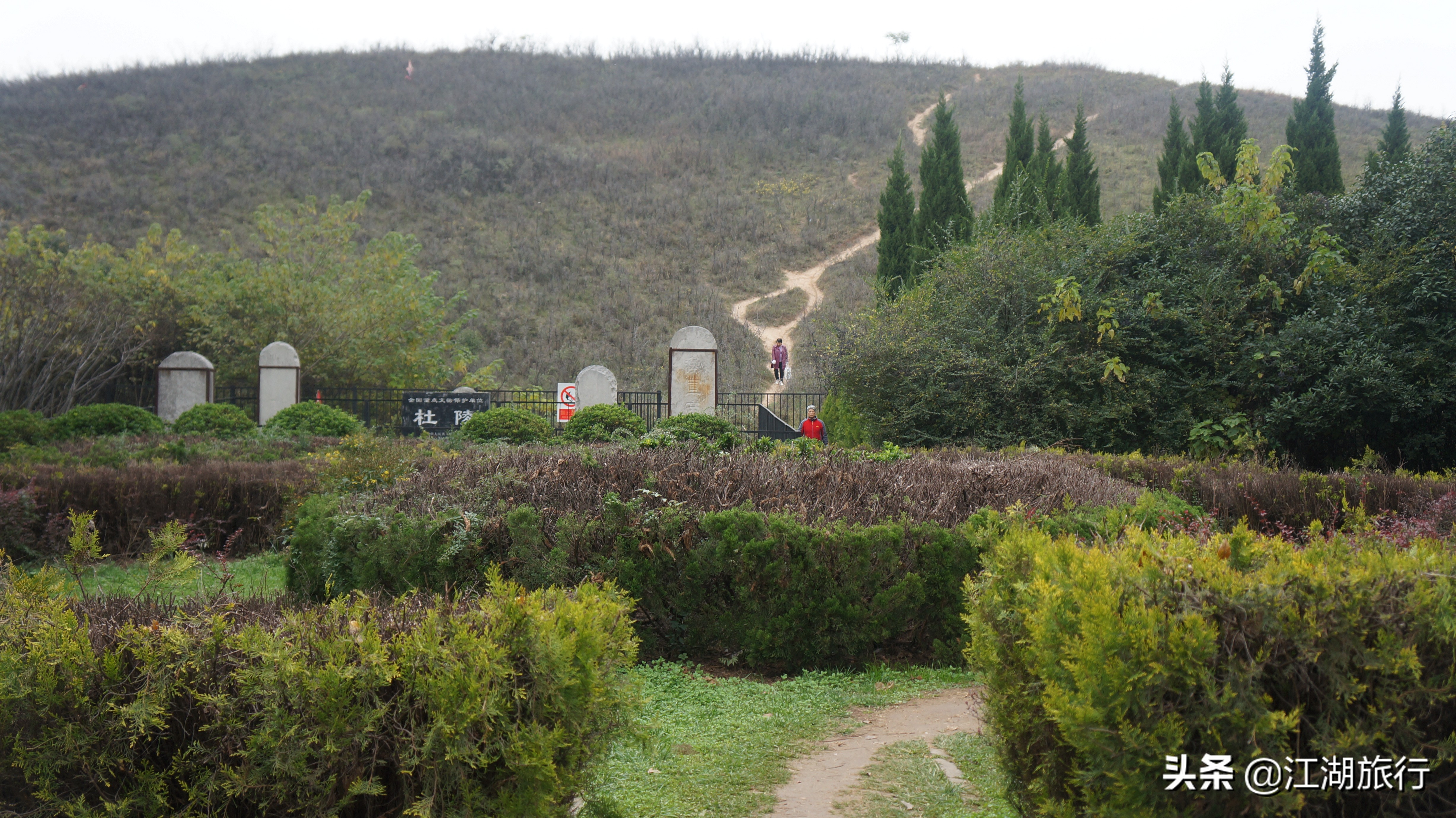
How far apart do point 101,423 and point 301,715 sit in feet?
53.2

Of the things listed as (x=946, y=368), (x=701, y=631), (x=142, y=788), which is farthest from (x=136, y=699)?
(x=946, y=368)

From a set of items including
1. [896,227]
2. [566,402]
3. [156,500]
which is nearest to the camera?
[156,500]

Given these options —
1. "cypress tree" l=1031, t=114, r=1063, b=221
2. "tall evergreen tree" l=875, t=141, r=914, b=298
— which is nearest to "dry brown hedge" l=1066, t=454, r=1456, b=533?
"cypress tree" l=1031, t=114, r=1063, b=221

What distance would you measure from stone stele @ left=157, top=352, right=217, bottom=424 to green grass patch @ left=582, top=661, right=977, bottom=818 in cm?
1964

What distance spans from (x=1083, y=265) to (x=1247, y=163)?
2644 millimetres

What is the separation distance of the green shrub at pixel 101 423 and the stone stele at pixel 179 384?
14.8 feet

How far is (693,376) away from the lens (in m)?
18.4

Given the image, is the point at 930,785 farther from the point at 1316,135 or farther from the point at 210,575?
the point at 1316,135

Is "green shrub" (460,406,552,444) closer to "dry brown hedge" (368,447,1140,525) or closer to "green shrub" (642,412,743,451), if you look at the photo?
"green shrub" (642,412,743,451)

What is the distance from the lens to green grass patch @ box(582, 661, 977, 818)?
325cm

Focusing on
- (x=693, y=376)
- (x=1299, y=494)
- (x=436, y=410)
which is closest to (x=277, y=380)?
(x=436, y=410)

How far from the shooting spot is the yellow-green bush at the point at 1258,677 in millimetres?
2020

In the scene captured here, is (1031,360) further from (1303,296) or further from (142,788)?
(142,788)

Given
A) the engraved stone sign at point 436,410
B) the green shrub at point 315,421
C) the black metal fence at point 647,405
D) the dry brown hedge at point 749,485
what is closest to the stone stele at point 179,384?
the green shrub at point 315,421
